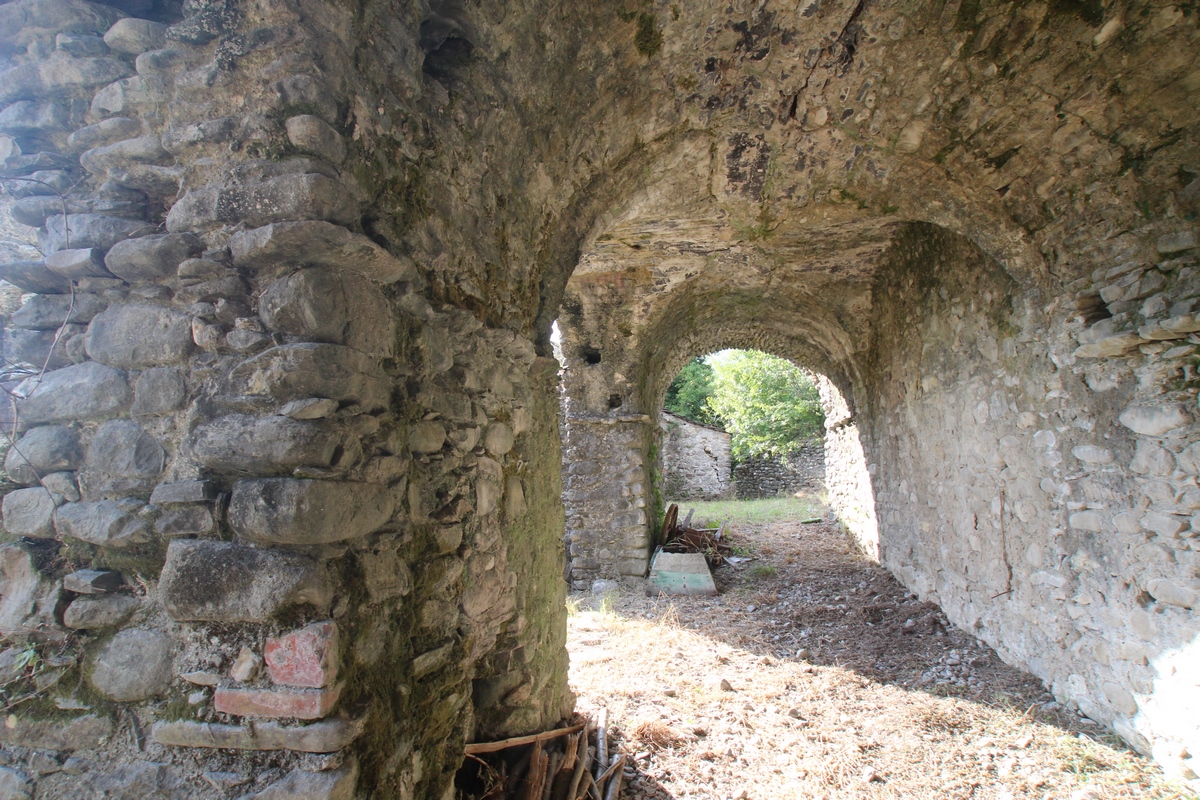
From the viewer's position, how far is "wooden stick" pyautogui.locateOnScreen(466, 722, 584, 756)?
6.27 feet

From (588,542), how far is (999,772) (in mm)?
4191

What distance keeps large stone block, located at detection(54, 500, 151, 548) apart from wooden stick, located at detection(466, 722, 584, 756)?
3.93 ft

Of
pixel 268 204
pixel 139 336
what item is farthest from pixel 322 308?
pixel 139 336

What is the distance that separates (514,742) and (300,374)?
1547 mm

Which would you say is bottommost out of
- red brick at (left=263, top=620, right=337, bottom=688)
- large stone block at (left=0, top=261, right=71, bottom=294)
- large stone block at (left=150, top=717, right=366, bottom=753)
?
large stone block at (left=150, top=717, right=366, bottom=753)

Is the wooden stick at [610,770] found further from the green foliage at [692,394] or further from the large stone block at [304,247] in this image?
the green foliage at [692,394]

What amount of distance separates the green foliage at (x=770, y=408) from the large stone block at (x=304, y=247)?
14.6 m

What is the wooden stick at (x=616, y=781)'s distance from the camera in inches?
90.2

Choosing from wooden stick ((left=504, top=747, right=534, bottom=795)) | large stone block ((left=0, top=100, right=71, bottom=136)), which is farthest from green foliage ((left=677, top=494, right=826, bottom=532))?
large stone block ((left=0, top=100, right=71, bottom=136))

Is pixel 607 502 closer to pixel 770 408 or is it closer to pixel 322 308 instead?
pixel 322 308

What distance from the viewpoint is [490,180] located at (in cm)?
197

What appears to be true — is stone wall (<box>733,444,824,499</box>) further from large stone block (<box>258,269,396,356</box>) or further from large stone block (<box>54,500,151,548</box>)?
large stone block (<box>54,500,151,548</box>)

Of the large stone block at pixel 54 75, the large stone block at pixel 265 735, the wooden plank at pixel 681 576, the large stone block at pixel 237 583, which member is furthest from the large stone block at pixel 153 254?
the wooden plank at pixel 681 576

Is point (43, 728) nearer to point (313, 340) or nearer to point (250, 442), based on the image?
point (250, 442)
